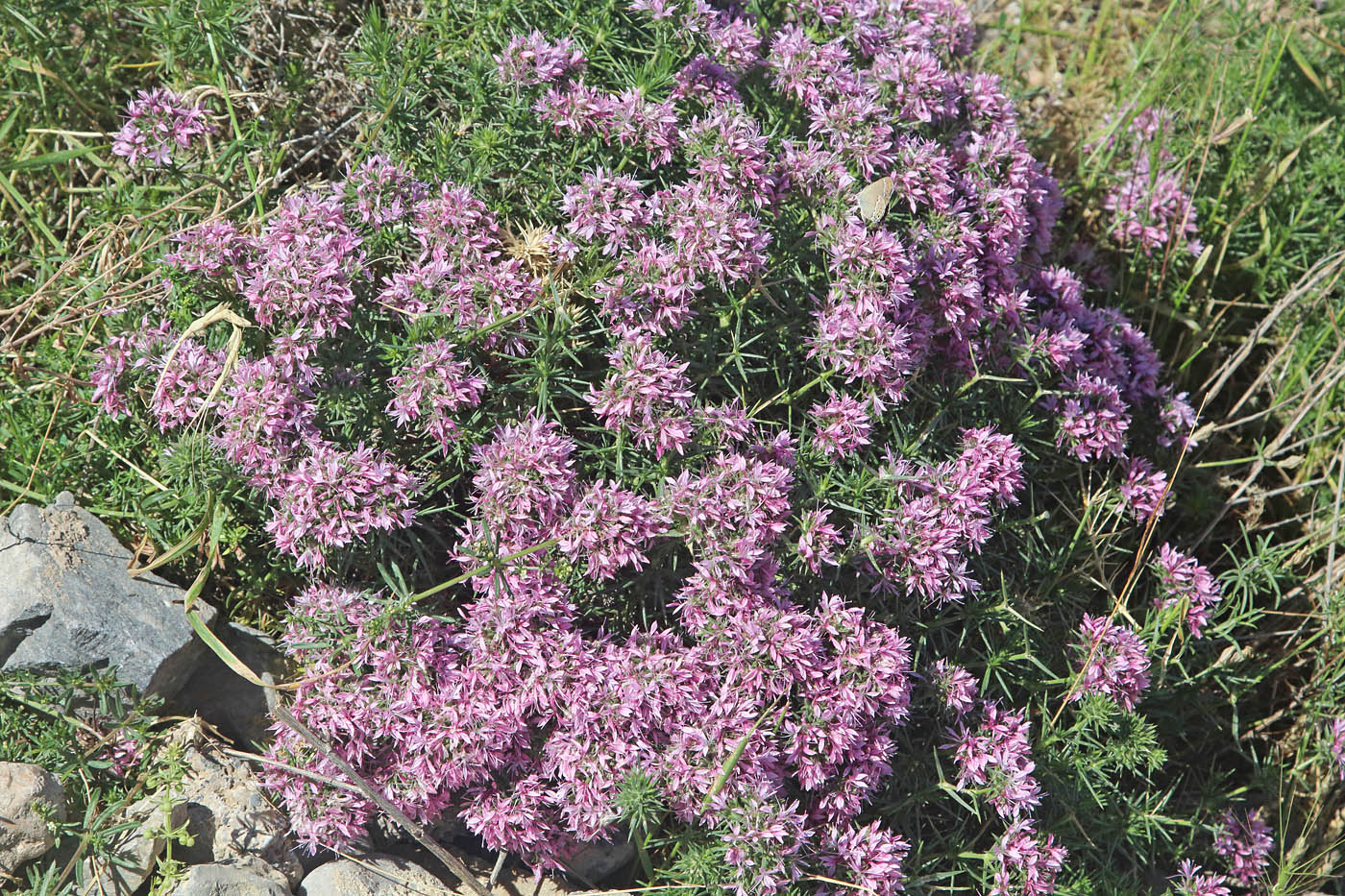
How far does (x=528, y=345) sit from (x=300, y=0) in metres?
2.44

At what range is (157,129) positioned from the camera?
13.2 ft

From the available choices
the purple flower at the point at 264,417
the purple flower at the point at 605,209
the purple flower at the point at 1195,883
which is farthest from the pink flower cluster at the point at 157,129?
the purple flower at the point at 1195,883

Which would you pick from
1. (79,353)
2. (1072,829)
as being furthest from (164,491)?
(1072,829)

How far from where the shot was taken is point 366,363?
3740 mm

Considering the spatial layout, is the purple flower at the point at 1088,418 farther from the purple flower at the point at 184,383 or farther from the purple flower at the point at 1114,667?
the purple flower at the point at 184,383

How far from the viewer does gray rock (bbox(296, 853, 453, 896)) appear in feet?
11.6

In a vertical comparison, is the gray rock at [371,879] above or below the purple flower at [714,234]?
below

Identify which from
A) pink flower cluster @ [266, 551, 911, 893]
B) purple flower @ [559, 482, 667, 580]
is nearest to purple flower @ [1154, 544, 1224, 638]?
pink flower cluster @ [266, 551, 911, 893]

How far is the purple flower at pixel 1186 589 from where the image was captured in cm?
436

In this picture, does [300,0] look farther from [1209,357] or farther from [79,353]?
[1209,357]

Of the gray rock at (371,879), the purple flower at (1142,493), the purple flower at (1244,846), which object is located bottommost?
the purple flower at (1244,846)

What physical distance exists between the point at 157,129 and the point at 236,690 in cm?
219

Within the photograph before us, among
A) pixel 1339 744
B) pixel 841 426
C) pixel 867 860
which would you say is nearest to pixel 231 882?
pixel 867 860

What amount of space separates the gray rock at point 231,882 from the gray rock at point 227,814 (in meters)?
0.06
